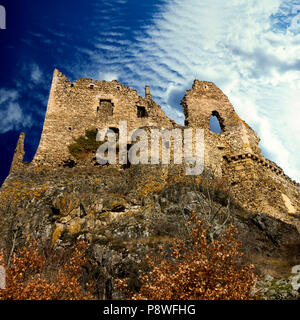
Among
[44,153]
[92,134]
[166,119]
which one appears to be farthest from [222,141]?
[44,153]

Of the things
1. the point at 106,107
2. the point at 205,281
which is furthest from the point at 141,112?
the point at 205,281

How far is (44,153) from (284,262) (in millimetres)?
17648

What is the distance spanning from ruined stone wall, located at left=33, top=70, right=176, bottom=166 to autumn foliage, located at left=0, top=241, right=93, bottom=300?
374 inches

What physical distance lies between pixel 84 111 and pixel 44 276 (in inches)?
638

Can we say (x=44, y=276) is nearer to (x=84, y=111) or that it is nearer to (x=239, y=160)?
(x=84, y=111)

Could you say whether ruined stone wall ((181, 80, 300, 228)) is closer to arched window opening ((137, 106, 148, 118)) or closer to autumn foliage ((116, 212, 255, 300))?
arched window opening ((137, 106, 148, 118))

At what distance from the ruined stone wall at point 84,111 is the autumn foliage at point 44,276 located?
374 inches

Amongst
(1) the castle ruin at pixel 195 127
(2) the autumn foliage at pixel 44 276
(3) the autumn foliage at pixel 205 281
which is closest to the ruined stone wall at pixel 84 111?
(1) the castle ruin at pixel 195 127

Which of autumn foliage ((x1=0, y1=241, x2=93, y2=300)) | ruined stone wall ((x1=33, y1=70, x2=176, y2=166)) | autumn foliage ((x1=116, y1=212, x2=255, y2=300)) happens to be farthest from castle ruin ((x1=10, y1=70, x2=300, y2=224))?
autumn foliage ((x1=116, y1=212, x2=255, y2=300))

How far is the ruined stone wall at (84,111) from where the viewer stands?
21938 mm

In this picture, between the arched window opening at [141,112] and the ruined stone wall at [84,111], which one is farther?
the arched window opening at [141,112]

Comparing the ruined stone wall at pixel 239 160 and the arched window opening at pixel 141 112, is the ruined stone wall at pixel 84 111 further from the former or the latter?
the ruined stone wall at pixel 239 160
